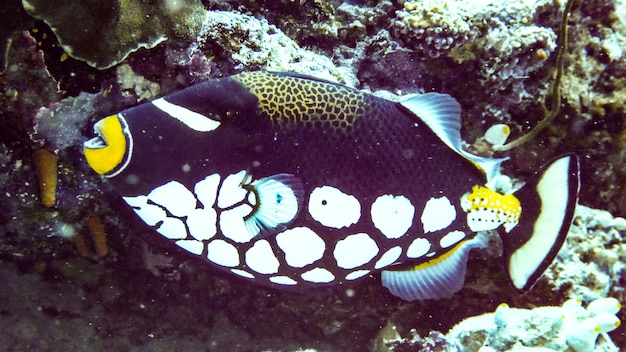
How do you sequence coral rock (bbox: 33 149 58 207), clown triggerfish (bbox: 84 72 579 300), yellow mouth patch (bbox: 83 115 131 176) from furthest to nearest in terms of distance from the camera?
coral rock (bbox: 33 149 58 207)
clown triggerfish (bbox: 84 72 579 300)
yellow mouth patch (bbox: 83 115 131 176)

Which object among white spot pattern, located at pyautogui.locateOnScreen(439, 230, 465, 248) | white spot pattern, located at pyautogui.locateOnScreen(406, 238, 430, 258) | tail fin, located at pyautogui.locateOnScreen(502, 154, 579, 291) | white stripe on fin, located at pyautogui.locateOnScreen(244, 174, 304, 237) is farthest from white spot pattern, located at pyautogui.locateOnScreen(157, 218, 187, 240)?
tail fin, located at pyautogui.locateOnScreen(502, 154, 579, 291)

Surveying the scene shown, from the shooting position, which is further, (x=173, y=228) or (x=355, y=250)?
(x=355, y=250)

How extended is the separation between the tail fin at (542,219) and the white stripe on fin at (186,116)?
175cm

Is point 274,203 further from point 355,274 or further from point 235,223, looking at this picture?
point 355,274

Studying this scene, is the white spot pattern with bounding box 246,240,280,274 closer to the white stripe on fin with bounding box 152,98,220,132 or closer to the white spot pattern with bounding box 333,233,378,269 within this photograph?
the white spot pattern with bounding box 333,233,378,269

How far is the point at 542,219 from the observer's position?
8.15ft

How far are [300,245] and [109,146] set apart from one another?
3.41 feet

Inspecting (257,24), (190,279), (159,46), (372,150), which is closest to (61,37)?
(159,46)

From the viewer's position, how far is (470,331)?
2.90 m

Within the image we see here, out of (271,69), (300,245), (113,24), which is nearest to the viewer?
(300,245)

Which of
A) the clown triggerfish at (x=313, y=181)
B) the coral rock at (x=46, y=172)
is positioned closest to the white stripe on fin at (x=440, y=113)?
the clown triggerfish at (x=313, y=181)

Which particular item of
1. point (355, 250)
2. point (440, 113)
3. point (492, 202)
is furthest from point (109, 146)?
point (492, 202)

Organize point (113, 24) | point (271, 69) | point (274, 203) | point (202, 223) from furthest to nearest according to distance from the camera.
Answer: point (271, 69) < point (113, 24) < point (202, 223) < point (274, 203)

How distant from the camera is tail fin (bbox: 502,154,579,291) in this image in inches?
95.7
